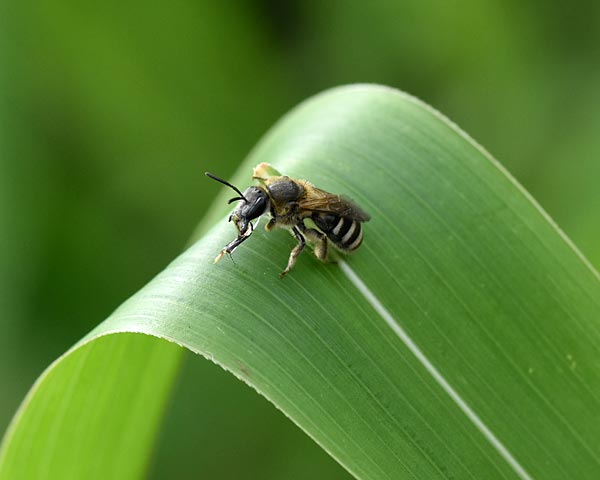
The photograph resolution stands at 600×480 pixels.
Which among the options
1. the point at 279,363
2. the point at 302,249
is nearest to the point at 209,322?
the point at 279,363

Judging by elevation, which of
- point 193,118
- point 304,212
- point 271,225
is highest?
point 193,118

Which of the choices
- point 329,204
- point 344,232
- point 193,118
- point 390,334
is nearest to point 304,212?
point 329,204

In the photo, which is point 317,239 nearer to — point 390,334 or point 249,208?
point 249,208

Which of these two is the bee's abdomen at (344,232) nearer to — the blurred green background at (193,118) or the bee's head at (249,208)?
the bee's head at (249,208)

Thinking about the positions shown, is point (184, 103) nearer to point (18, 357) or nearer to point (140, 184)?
point (140, 184)

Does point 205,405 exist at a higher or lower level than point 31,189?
lower

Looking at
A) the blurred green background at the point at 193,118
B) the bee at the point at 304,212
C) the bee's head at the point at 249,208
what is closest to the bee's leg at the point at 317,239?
the bee at the point at 304,212
